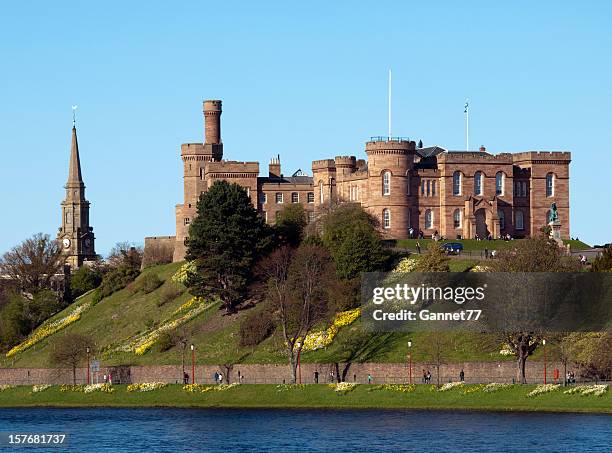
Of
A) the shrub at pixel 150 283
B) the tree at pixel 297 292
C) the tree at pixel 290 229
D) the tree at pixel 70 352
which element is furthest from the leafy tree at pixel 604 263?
the shrub at pixel 150 283

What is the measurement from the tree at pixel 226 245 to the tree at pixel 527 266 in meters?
28.0

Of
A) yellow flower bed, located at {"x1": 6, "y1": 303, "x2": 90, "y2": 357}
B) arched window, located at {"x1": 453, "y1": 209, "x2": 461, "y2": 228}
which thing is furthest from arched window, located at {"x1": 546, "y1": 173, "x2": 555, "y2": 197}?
yellow flower bed, located at {"x1": 6, "y1": 303, "x2": 90, "y2": 357}

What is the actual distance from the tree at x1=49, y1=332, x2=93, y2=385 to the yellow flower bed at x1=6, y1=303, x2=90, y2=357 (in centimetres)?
1891

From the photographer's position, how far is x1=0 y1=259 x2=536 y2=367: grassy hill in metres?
118

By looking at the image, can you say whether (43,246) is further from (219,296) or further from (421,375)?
(421,375)

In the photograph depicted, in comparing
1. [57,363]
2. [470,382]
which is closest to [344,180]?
[57,363]

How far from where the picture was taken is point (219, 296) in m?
137

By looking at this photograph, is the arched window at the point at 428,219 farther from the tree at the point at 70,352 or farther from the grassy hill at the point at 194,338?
the tree at the point at 70,352

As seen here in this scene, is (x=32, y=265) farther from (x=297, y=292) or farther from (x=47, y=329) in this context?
(x=297, y=292)

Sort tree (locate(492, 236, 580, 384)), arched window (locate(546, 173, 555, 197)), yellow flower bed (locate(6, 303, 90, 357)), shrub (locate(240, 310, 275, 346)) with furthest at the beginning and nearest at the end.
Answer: arched window (locate(546, 173, 555, 197)), yellow flower bed (locate(6, 303, 90, 357)), shrub (locate(240, 310, 275, 346)), tree (locate(492, 236, 580, 384))

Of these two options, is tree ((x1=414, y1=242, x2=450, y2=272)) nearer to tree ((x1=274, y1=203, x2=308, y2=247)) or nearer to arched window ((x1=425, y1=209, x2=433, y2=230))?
tree ((x1=274, y1=203, x2=308, y2=247))

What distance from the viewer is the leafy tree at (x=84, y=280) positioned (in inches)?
6860

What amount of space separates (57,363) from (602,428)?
173 feet

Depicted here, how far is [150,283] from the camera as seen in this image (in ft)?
518
